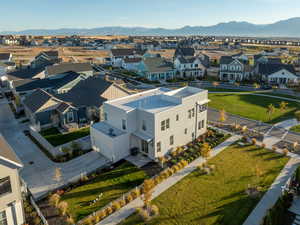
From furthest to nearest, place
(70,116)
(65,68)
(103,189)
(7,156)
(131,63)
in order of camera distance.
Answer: (131,63)
(65,68)
(70,116)
(103,189)
(7,156)

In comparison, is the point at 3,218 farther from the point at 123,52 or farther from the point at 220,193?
the point at 123,52

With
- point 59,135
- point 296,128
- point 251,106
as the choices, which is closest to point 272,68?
point 251,106

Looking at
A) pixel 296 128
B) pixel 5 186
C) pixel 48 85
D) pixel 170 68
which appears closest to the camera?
pixel 5 186

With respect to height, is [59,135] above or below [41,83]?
below

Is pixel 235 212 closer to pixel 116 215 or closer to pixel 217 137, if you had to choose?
pixel 116 215

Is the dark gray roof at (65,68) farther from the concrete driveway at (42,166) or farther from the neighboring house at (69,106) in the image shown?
the concrete driveway at (42,166)

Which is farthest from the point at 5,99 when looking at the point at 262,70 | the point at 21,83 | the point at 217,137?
the point at 262,70

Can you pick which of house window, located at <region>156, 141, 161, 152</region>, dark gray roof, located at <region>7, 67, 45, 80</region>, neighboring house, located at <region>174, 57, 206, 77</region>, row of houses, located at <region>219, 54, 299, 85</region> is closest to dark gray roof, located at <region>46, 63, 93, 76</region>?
dark gray roof, located at <region>7, 67, 45, 80</region>
